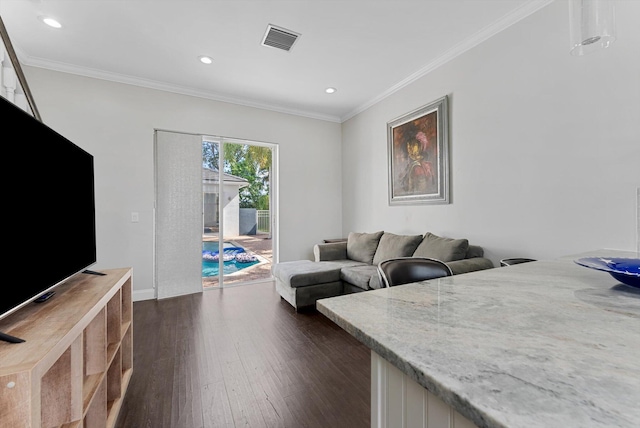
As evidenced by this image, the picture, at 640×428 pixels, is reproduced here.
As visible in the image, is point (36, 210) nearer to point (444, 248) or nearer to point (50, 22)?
point (50, 22)

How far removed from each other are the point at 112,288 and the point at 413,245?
2.86 meters

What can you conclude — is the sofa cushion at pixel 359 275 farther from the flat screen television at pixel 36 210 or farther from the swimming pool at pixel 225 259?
the flat screen television at pixel 36 210

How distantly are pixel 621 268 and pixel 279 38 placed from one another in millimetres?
3052

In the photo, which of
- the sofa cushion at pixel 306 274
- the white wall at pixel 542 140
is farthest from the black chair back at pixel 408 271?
the sofa cushion at pixel 306 274

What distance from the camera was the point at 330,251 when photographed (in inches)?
155

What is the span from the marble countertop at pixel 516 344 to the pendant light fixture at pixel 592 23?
1076mm

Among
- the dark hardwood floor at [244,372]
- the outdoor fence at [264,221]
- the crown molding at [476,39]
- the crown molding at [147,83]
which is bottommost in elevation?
the dark hardwood floor at [244,372]

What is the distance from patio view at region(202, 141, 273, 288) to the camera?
4.06 meters

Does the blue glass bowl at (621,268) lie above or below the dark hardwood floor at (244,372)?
above

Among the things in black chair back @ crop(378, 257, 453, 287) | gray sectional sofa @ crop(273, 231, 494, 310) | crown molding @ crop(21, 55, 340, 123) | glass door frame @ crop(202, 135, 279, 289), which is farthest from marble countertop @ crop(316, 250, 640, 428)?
crown molding @ crop(21, 55, 340, 123)

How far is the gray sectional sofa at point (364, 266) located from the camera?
2.66 metres

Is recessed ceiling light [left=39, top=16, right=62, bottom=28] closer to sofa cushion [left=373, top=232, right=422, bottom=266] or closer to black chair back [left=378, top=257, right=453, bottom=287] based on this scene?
black chair back [left=378, top=257, right=453, bottom=287]

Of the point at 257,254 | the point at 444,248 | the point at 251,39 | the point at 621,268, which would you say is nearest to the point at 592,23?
the point at 621,268

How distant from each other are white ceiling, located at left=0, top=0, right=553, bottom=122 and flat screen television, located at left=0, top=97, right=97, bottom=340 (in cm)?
180
